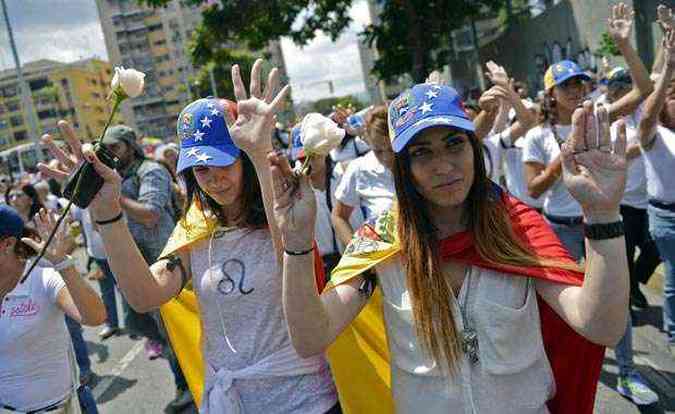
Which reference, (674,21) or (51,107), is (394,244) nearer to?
→ (674,21)

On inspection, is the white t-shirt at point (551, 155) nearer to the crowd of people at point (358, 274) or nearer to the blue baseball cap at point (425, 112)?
the crowd of people at point (358, 274)

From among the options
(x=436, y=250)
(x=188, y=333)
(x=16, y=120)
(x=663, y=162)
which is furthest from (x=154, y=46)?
(x=436, y=250)

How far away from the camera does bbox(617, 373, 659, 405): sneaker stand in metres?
3.46

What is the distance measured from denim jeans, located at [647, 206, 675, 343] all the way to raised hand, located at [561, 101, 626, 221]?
8.86 ft

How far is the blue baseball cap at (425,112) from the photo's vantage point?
175 centimetres

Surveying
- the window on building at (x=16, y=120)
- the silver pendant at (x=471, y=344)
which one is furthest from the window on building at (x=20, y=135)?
the silver pendant at (x=471, y=344)

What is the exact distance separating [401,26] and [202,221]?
16269 millimetres

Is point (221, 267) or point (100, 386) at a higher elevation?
point (221, 267)

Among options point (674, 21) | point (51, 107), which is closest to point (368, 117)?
point (674, 21)

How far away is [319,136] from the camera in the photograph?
161 centimetres

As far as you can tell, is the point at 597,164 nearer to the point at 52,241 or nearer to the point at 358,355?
the point at 358,355

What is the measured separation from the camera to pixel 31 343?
265 centimetres

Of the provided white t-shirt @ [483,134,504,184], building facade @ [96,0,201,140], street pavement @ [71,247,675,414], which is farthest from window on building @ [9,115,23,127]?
white t-shirt @ [483,134,504,184]

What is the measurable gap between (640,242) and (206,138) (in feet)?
13.1
